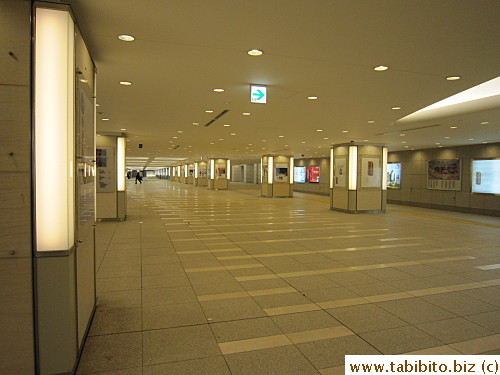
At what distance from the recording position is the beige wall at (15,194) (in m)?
2.88

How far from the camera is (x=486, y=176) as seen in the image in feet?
58.5

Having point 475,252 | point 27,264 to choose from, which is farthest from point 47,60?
point 475,252

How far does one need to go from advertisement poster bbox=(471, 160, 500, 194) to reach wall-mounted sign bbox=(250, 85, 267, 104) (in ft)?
52.3

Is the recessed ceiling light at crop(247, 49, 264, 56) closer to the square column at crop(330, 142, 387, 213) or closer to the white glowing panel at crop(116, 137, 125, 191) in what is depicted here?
the white glowing panel at crop(116, 137, 125, 191)

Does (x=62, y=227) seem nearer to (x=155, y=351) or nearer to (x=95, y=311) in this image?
(x=155, y=351)

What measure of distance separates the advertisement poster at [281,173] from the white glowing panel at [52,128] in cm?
2364

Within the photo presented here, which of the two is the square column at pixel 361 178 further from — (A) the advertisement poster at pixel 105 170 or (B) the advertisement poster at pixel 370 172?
(A) the advertisement poster at pixel 105 170

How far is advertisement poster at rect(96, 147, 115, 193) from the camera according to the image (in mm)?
13000

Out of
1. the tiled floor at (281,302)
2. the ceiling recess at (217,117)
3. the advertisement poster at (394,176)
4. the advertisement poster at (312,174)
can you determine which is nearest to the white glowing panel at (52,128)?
the tiled floor at (281,302)

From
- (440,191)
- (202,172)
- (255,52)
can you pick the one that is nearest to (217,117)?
(255,52)

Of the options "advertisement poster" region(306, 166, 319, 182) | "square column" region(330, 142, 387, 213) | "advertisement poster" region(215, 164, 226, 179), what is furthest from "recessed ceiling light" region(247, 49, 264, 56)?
"advertisement poster" region(215, 164, 226, 179)

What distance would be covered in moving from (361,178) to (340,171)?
4.02 ft

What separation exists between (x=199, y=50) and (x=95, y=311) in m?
3.98

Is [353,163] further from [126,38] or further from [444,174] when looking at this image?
[126,38]
